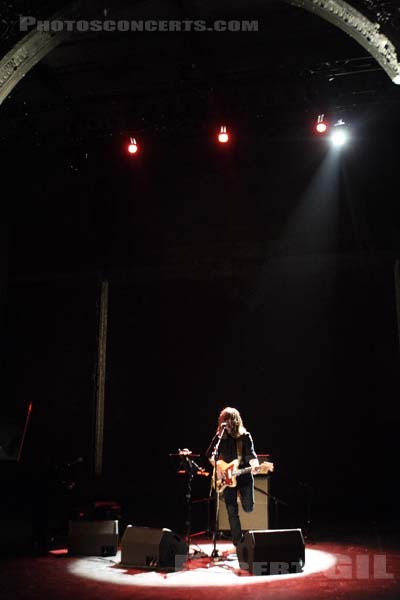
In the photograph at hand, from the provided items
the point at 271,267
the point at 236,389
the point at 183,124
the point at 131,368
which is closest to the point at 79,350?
the point at 131,368

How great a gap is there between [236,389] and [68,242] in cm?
412

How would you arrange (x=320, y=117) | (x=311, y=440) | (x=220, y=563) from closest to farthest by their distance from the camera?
(x=220, y=563) → (x=320, y=117) → (x=311, y=440)

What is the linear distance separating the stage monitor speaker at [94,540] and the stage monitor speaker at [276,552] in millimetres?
1727

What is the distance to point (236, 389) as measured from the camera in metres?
10.0

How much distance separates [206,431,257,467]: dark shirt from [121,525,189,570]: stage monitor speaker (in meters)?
0.99

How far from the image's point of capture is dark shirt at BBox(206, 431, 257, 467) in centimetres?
644

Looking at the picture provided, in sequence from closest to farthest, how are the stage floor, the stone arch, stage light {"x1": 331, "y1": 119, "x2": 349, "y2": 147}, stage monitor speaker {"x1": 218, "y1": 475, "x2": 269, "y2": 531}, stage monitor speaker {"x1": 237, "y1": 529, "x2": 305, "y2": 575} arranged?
the stone arch, the stage floor, stage monitor speaker {"x1": 237, "y1": 529, "x2": 305, "y2": 575}, stage monitor speaker {"x1": 218, "y1": 475, "x2": 269, "y2": 531}, stage light {"x1": 331, "y1": 119, "x2": 349, "y2": 147}

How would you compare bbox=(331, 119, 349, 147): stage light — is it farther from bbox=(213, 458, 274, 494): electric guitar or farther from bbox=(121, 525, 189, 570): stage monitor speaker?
bbox=(121, 525, 189, 570): stage monitor speaker

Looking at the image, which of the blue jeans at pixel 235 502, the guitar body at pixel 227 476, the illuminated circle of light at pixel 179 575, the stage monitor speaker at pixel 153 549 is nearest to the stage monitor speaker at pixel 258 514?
the blue jeans at pixel 235 502

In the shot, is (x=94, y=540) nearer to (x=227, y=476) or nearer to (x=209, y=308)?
(x=227, y=476)

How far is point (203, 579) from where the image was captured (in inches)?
211

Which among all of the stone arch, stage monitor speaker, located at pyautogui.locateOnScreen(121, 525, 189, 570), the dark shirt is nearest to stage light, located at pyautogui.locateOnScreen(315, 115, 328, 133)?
the dark shirt

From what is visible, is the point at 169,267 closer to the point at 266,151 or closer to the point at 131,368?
the point at 131,368

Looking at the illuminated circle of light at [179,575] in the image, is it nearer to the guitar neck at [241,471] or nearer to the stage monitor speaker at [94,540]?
the stage monitor speaker at [94,540]
